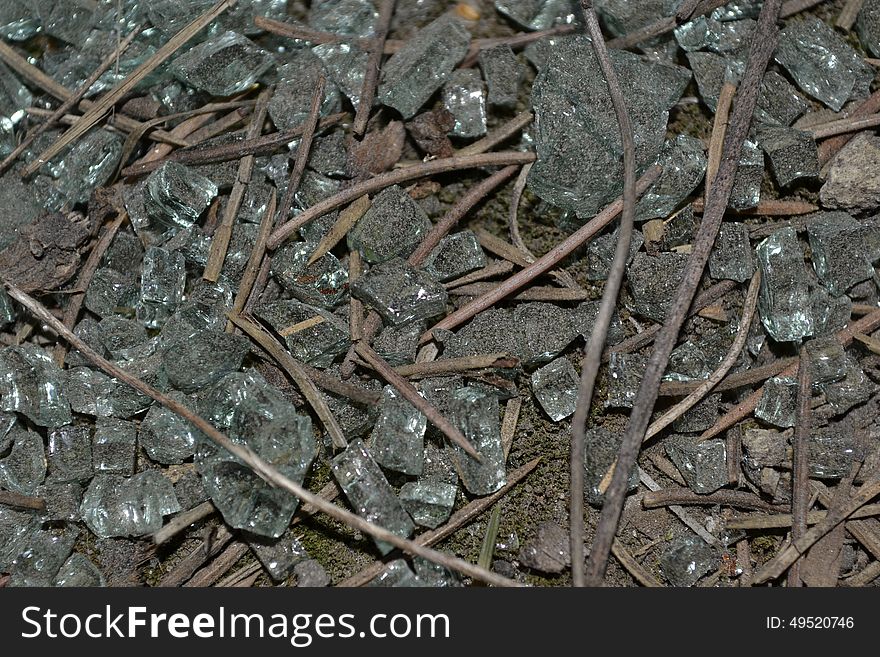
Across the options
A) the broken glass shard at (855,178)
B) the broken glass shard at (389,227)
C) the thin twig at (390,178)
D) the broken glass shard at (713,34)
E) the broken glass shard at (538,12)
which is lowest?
the broken glass shard at (855,178)

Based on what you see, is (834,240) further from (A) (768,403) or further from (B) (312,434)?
(B) (312,434)

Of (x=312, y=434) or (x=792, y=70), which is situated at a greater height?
(x=792, y=70)

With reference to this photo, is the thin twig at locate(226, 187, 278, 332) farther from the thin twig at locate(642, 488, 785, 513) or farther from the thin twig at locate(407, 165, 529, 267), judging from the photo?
the thin twig at locate(642, 488, 785, 513)

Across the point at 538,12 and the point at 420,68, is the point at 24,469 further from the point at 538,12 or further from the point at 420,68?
the point at 538,12

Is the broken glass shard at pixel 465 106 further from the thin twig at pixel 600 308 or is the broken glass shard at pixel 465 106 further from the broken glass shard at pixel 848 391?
the broken glass shard at pixel 848 391

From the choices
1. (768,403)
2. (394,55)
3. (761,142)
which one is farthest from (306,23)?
(768,403)

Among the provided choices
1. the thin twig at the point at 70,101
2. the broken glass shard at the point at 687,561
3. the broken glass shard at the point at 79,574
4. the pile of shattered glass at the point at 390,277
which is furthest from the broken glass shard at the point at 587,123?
the broken glass shard at the point at 79,574

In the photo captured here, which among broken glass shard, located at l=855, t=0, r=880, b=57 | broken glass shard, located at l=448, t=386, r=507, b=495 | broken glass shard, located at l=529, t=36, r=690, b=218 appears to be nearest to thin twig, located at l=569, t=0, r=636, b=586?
broken glass shard, located at l=529, t=36, r=690, b=218
